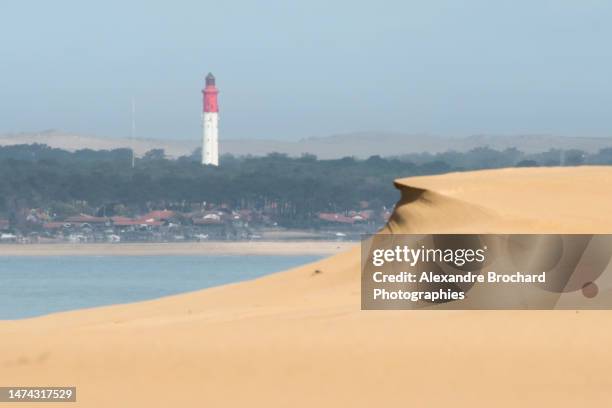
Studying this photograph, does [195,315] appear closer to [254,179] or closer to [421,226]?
[421,226]

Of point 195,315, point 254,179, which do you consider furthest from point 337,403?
point 254,179

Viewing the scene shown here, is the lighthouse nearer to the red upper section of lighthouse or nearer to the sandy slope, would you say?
the red upper section of lighthouse

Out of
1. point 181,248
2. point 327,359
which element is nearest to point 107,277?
point 181,248

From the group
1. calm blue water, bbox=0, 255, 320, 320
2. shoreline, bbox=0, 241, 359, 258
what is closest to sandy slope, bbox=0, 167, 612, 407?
calm blue water, bbox=0, 255, 320, 320

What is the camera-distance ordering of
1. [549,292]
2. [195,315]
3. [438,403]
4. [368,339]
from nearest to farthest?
[438,403] < [368,339] < [549,292] < [195,315]

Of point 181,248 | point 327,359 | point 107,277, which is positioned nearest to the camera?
point 327,359

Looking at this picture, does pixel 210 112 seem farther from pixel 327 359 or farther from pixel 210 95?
pixel 327 359
